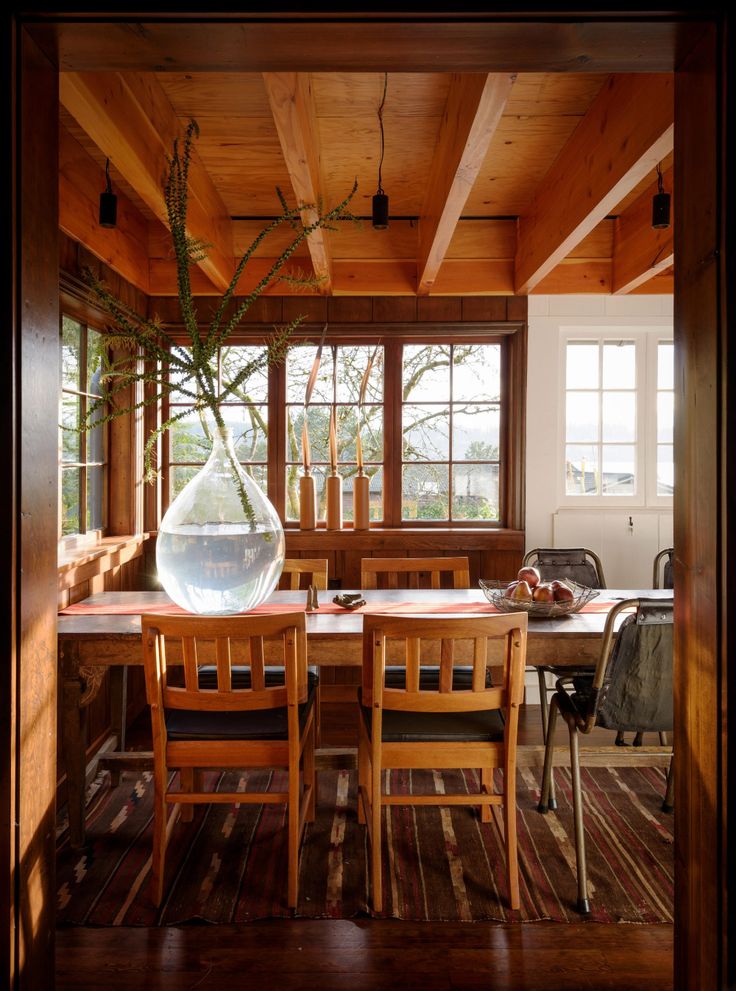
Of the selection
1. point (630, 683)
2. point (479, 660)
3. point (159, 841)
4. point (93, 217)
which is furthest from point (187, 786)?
point (93, 217)

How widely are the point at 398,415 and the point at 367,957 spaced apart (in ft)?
9.34

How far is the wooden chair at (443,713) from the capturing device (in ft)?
6.31

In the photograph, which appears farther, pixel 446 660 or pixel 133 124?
pixel 133 124

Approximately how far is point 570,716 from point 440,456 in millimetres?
2161

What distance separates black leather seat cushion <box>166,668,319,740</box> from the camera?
6.81 ft

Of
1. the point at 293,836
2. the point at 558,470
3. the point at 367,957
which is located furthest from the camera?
the point at 558,470

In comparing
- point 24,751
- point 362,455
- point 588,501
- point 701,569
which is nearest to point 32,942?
point 24,751

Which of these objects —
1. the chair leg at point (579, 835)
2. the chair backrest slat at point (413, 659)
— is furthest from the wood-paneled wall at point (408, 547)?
the chair backrest slat at point (413, 659)

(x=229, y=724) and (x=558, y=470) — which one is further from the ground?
A: (x=558, y=470)

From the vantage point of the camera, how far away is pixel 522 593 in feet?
8.20

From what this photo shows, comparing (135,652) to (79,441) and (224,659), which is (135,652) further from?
(79,441)

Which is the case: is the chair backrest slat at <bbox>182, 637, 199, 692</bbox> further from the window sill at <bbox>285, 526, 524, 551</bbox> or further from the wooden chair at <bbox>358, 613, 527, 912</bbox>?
the window sill at <bbox>285, 526, 524, 551</bbox>

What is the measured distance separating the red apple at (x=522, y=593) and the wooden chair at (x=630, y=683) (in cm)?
39

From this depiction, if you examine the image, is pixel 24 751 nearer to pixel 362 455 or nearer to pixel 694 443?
pixel 694 443
